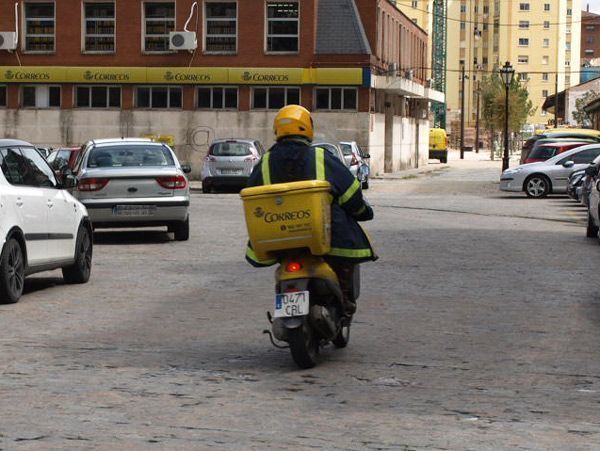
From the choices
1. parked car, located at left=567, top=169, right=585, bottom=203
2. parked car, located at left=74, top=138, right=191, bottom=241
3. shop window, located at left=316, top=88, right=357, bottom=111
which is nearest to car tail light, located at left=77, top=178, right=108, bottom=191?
parked car, located at left=74, top=138, right=191, bottom=241

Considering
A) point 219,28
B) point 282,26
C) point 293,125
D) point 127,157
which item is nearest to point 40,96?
point 219,28

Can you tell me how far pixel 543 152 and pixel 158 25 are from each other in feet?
62.4

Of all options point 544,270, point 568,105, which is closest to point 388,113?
point 544,270

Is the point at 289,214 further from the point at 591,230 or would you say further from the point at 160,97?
the point at 160,97

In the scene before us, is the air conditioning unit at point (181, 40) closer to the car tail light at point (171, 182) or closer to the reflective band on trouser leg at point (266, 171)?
the car tail light at point (171, 182)

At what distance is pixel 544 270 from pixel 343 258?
26.1ft

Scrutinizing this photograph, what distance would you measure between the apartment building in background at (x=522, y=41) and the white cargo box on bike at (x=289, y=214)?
161198 mm

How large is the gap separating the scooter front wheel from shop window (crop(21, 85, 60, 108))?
4842 cm

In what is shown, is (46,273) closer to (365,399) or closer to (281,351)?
(281,351)

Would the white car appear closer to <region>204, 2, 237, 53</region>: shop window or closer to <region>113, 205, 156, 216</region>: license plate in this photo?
<region>113, 205, 156, 216</region>: license plate

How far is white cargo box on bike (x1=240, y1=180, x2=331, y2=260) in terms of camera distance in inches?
360

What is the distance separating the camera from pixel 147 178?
69.8 ft

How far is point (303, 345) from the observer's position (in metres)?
9.12

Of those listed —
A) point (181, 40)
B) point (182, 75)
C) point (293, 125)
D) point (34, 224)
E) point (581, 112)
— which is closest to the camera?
point (293, 125)
